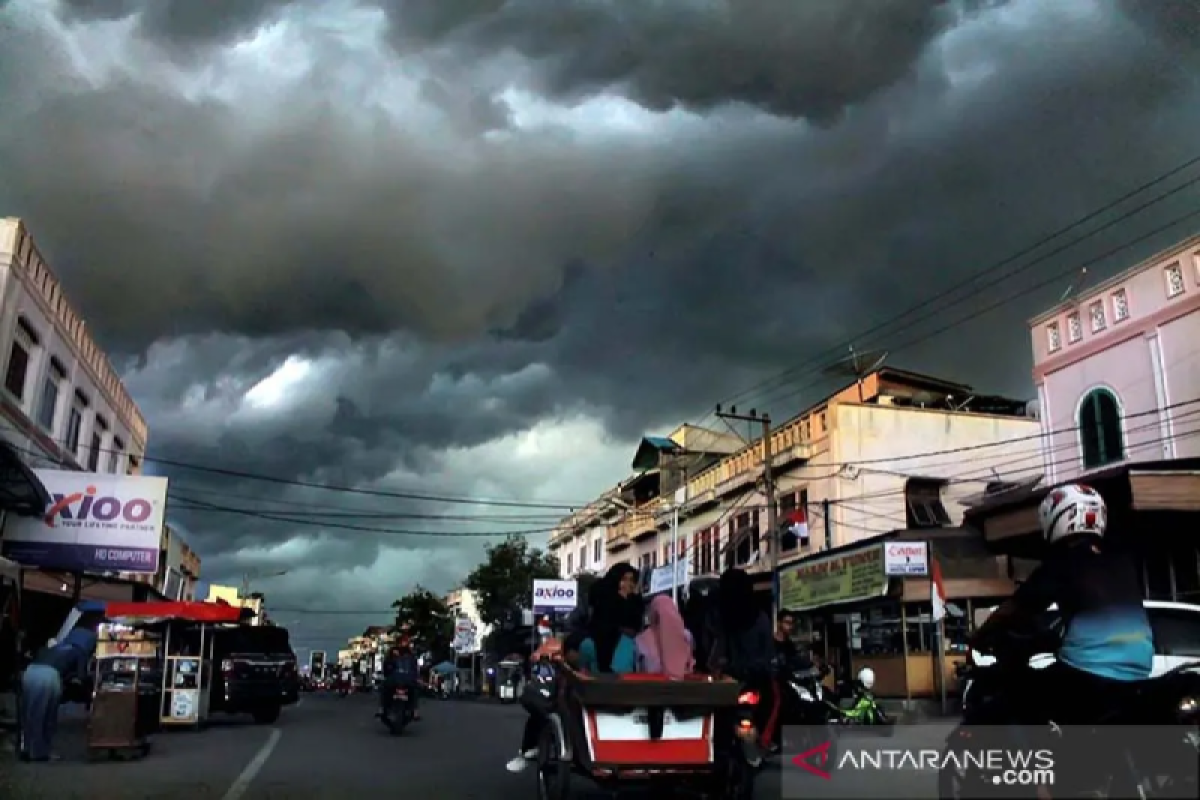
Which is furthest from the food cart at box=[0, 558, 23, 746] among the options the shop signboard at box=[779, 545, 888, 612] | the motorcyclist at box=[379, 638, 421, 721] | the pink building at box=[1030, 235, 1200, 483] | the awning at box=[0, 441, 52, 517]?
the pink building at box=[1030, 235, 1200, 483]

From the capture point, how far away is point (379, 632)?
16425 cm

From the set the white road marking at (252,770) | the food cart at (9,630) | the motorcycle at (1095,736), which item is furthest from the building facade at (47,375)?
the motorcycle at (1095,736)

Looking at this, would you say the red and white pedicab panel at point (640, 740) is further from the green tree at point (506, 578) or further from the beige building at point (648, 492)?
the green tree at point (506, 578)

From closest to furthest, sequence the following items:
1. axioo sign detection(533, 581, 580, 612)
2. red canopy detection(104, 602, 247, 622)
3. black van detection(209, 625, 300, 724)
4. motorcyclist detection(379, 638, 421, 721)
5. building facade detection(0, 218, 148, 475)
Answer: red canopy detection(104, 602, 247, 622) < motorcyclist detection(379, 638, 421, 721) < black van detection(209, 625, 300, 724) < building facade detection(0, 218, 148, 475) < axioo sign detection(533, 581, 580, 612)

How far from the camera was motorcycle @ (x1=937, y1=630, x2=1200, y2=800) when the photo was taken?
3.56 m

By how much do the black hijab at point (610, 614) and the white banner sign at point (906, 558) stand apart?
16.6 metres

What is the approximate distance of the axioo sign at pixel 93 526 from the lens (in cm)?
2652

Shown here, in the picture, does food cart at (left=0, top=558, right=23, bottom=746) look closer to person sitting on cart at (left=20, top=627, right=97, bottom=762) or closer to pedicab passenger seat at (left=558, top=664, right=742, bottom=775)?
person sitting on cart at (left=20, top=627, right=97, bottom=762)

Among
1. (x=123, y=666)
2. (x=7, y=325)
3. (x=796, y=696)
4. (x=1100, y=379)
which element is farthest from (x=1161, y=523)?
(x=7, y=325)

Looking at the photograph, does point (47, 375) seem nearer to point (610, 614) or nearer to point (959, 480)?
point (610, 614)

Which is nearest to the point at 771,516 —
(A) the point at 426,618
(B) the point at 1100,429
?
(B) the point at 1100,429

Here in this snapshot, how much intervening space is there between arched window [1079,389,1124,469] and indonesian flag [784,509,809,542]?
9.53 metres

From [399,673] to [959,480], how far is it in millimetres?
20337

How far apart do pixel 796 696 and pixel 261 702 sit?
14.9 m
